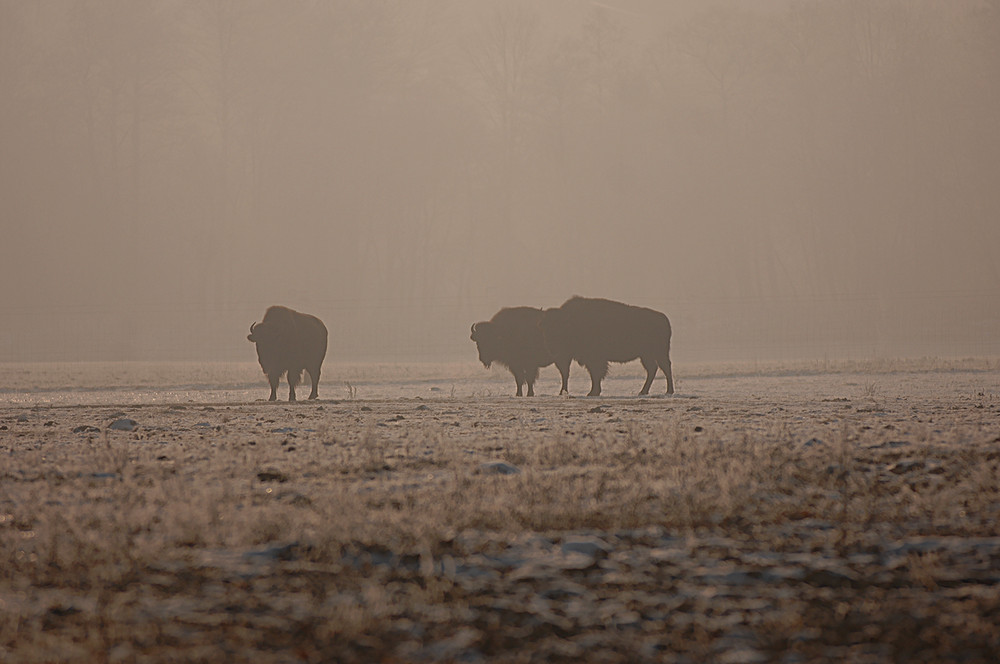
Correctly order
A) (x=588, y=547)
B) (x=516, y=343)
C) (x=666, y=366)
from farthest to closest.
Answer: (x=516, y=343) < (x=666, y=366) < (x=588, y=547)

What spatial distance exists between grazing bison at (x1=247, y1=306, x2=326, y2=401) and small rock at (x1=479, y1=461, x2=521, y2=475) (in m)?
12.5

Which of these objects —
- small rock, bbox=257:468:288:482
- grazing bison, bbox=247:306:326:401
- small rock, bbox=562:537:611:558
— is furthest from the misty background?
small rock, bbox=562:537:611:558

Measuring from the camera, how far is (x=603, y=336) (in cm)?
1967

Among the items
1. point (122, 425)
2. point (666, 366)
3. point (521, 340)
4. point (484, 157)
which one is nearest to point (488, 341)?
point (521, 340)

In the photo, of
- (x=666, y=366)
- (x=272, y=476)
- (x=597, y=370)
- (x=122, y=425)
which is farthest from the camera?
(x=666, y=366)

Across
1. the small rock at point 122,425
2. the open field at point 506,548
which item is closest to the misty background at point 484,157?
the small rock at point 122,425

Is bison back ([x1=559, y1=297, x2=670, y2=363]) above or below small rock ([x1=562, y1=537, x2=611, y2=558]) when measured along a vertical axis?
above

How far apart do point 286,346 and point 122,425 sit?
9.77m

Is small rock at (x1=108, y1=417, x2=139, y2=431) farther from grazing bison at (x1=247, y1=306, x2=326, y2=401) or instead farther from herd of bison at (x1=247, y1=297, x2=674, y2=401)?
herd of bison at (x1=247, y1=297, x2=674, y2=401)

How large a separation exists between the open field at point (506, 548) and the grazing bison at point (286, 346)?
10824 millimetres

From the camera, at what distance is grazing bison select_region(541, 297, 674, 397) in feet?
64.5

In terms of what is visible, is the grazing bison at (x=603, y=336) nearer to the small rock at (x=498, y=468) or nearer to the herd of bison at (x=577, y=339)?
the herd of bison at (x=577, y=339)

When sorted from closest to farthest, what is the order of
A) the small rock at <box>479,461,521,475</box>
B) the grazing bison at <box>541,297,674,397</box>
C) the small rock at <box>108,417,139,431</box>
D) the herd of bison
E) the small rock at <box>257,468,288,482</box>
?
the small rock at <box>257,468,288,482</box> → the small rock at <box>479,461,521,475</box> → the small rock at <box>108,417,139,431</box> → the herd of bison → the grazing bison at <box>541,297,674,397</box>

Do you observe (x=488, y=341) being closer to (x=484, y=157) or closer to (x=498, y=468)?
(x=498, y=468)
